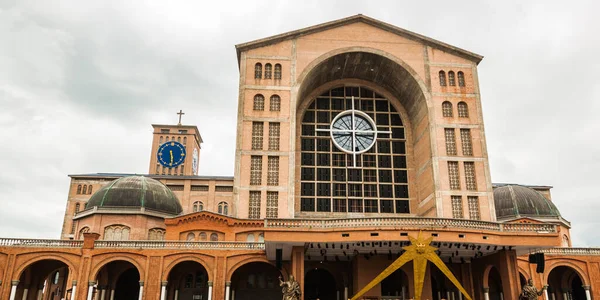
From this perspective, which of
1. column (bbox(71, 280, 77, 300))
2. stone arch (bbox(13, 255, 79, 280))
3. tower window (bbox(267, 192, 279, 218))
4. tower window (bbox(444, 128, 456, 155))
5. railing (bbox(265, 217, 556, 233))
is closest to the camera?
railing (bbox(265, 217, 556, 233))

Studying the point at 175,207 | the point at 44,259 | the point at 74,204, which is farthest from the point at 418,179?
the point at 74,204

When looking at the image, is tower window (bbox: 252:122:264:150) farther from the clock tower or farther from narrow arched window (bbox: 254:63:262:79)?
the clock tower

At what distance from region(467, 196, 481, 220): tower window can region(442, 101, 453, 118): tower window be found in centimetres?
809

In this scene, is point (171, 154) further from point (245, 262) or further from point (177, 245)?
point (245, 262)

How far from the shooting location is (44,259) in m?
37.3

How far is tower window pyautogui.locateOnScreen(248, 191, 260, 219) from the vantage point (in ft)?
143

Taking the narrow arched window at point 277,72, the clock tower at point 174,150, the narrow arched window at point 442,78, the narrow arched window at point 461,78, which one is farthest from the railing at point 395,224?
the clock tower at point 174,150

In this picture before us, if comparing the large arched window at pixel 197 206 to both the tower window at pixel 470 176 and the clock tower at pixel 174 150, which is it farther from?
the tower window at pixel 470 176

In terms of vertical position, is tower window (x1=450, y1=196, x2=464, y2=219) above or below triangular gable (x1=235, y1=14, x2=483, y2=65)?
below

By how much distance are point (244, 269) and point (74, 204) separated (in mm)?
31292

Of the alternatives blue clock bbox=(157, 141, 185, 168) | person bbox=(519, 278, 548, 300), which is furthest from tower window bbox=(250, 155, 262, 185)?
blue clock bbox=(157, 141, 185, 168)

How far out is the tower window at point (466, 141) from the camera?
1852 inches

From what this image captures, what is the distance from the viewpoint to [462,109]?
4844cm

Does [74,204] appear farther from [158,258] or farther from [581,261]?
[581,261]
